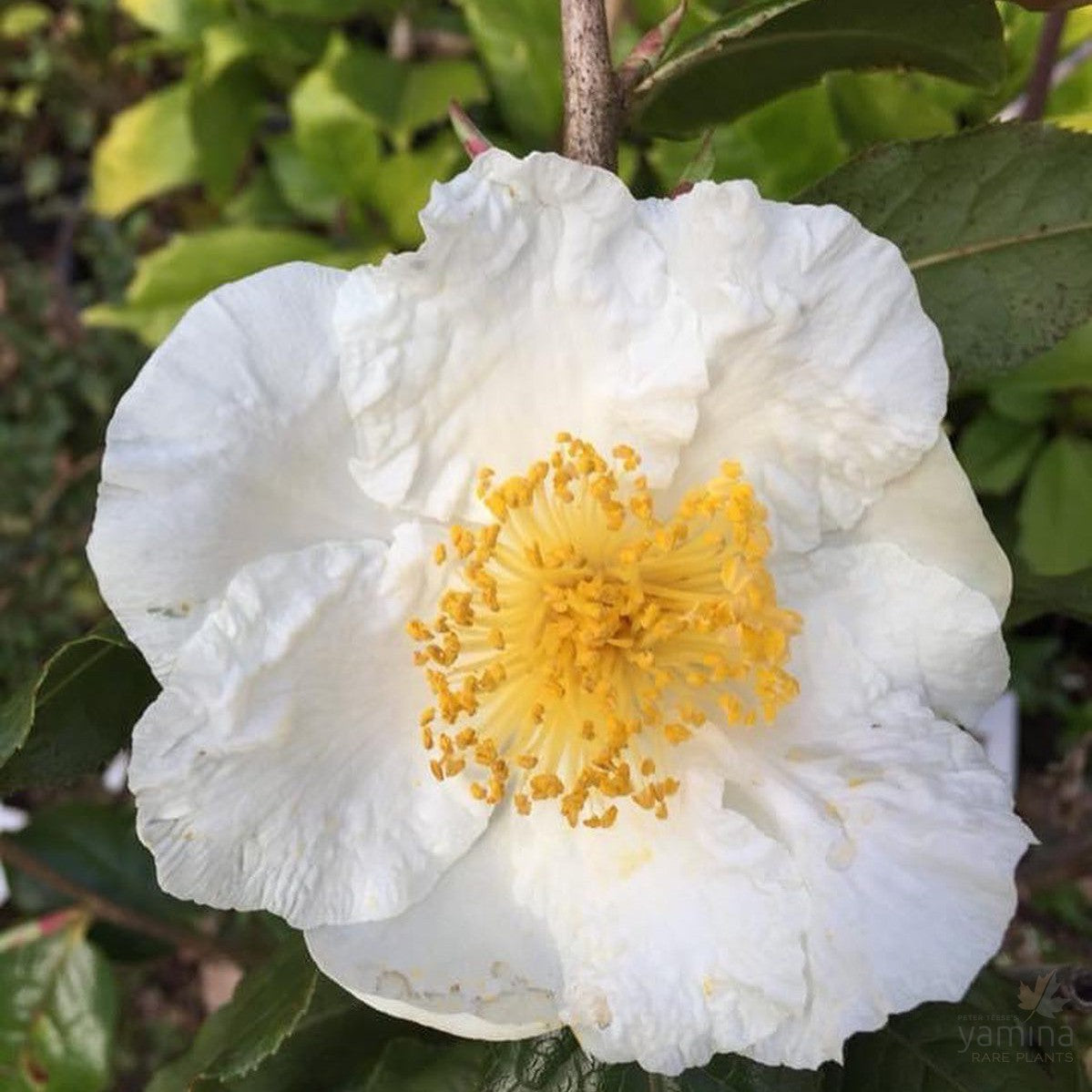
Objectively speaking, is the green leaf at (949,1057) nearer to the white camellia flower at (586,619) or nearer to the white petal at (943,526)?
the white camellia flower at (586,619)

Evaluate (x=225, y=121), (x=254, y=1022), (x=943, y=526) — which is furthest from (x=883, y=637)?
(x=225, y=121)

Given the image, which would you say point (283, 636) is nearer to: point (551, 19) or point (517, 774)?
Result: point (517, 774)

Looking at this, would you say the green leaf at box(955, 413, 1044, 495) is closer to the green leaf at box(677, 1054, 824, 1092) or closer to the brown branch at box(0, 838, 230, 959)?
the green leaf at box(677, 1054, 824, 1092)

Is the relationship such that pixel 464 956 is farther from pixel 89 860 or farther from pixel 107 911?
pixel 89 860

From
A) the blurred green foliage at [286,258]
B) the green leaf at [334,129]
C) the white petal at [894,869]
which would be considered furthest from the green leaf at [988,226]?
the green leaf at [334,129]

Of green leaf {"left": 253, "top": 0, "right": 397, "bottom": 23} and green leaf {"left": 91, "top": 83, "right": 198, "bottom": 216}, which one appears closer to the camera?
green leaf {"left": 253, "top": 0, "right": 397, "bottom": 23}

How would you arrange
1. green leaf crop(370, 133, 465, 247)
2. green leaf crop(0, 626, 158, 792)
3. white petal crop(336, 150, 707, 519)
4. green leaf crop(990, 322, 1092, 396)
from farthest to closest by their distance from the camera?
green leaf crop(370, 133, 465, 247)
green leaf crop(990, 322, 1092, 396)
green leaf crop(0, 626, 158, 792)
white petal crop(336, 150, 707, 519)

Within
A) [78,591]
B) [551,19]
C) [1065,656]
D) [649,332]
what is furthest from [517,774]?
[78,591]

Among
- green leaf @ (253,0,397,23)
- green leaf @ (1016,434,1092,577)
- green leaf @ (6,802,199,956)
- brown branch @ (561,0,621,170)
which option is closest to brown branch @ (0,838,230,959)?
green leaf @ (6,802,199,956)
